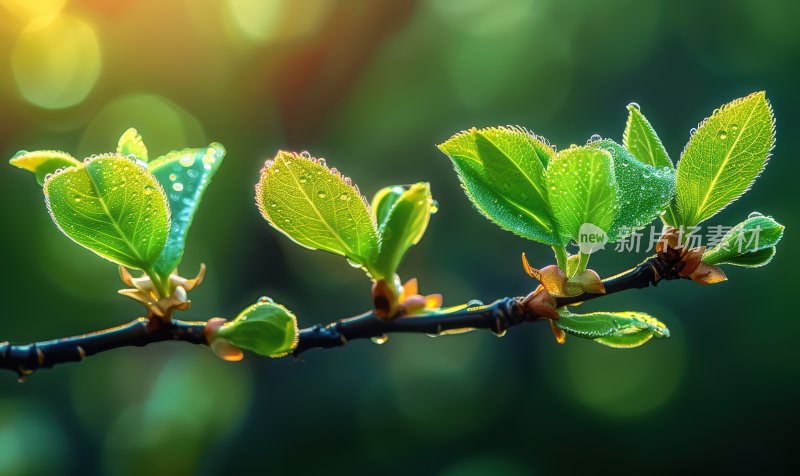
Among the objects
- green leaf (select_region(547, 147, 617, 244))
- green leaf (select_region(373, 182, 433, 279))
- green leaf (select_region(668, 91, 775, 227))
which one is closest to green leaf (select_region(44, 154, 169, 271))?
green leaf (select_region(373, 182, 433, 279))

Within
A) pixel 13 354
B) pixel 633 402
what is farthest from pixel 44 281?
pixel 13 354

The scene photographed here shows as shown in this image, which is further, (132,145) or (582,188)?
(132,145)

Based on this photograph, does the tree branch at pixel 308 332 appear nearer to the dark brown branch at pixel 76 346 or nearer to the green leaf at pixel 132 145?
the dark brown branch at pixel 76 346

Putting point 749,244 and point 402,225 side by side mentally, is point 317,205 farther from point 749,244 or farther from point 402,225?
point 749,244

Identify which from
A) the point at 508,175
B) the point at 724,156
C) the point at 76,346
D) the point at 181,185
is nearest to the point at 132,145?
the point at 181,185

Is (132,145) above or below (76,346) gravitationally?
above

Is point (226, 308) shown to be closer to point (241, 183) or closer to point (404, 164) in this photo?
point (241, 183)

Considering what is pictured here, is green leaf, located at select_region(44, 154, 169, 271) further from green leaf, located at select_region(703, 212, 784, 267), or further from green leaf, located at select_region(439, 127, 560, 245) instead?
green leaf, located at select_region(703, 212, 784, 267)
